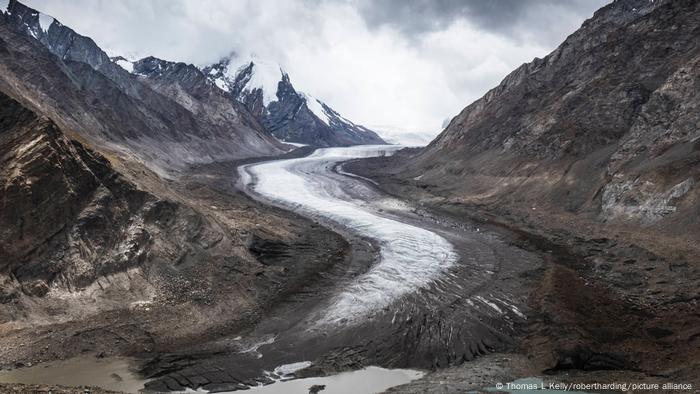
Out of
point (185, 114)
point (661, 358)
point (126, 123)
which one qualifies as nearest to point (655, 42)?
point (661, 358)

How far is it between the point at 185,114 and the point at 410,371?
107m

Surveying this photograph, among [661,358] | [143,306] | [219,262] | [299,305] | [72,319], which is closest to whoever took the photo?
[661,358]

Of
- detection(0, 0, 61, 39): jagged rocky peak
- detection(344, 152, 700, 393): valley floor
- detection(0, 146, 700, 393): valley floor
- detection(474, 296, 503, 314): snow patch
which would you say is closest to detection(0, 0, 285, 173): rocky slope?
detection(0, 0, 61, 39): jagged rocky peak

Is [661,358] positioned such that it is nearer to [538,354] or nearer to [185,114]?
[538,354]

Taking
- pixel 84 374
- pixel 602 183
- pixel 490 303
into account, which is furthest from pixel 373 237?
pixel 84 374

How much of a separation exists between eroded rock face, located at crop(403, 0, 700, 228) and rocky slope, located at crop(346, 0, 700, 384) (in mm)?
161

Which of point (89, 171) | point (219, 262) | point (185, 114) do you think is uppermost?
point (185, 114)

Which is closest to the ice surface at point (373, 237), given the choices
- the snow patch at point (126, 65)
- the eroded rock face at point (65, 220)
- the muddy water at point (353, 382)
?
the muddy water at point (353, 382)

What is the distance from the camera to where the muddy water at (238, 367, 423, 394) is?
15414 millimetres

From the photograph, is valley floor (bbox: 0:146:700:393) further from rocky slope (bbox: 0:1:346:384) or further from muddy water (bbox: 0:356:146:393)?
muddy water (bbox: 0:356:146:393)

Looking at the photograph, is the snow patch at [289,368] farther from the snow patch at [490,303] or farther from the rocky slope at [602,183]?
the snow patch at [490,303]

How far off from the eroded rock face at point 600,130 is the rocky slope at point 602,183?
0.53ft

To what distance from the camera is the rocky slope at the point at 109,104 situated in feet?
214

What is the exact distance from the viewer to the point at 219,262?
25.5 meters
